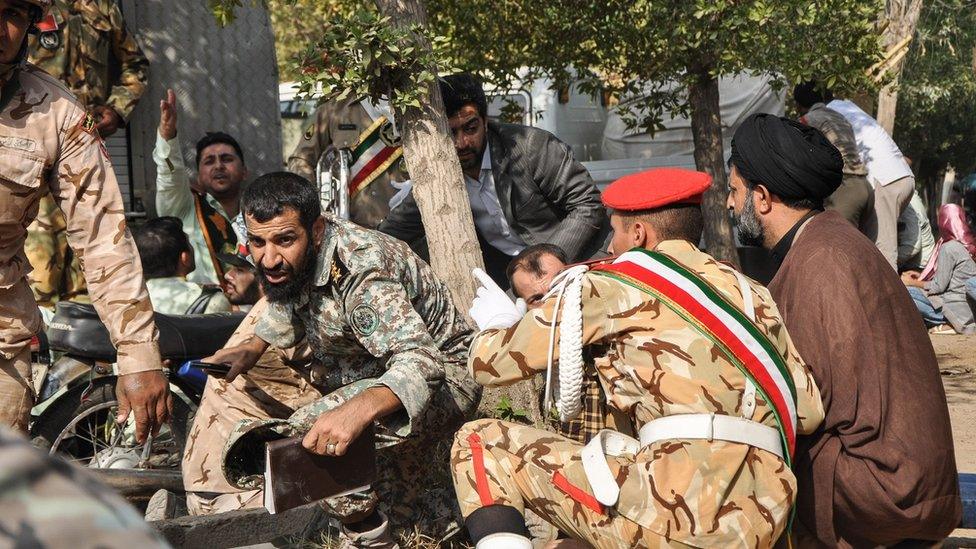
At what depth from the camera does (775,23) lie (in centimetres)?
662

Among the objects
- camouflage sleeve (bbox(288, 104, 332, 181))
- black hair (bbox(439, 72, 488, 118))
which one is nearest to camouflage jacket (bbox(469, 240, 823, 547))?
black hair (bbox(439, 72, 488, 118))

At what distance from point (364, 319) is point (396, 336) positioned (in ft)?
0.45

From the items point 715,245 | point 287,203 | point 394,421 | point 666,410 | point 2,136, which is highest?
point 2,136

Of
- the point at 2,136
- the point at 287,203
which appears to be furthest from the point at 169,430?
the point at 2,136

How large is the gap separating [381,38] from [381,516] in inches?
79.5

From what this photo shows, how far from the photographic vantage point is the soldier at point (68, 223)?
343 centimetres

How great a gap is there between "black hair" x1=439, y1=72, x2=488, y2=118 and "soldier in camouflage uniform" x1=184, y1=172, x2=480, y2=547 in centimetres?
145

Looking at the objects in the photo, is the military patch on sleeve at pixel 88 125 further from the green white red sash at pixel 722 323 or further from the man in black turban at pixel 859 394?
the man in black turban at pixel 859 394

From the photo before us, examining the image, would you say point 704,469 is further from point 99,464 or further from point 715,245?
point 715,245

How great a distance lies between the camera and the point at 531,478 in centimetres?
325

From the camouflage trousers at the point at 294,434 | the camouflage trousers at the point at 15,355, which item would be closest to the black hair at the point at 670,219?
the camouflage trousers at the point at 294,434

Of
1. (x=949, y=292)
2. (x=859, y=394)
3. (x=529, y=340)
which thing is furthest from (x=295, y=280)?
(x=949, y=292)

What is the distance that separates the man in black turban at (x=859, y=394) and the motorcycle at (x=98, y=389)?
2.86 metres

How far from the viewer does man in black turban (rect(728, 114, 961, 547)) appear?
3213mm
